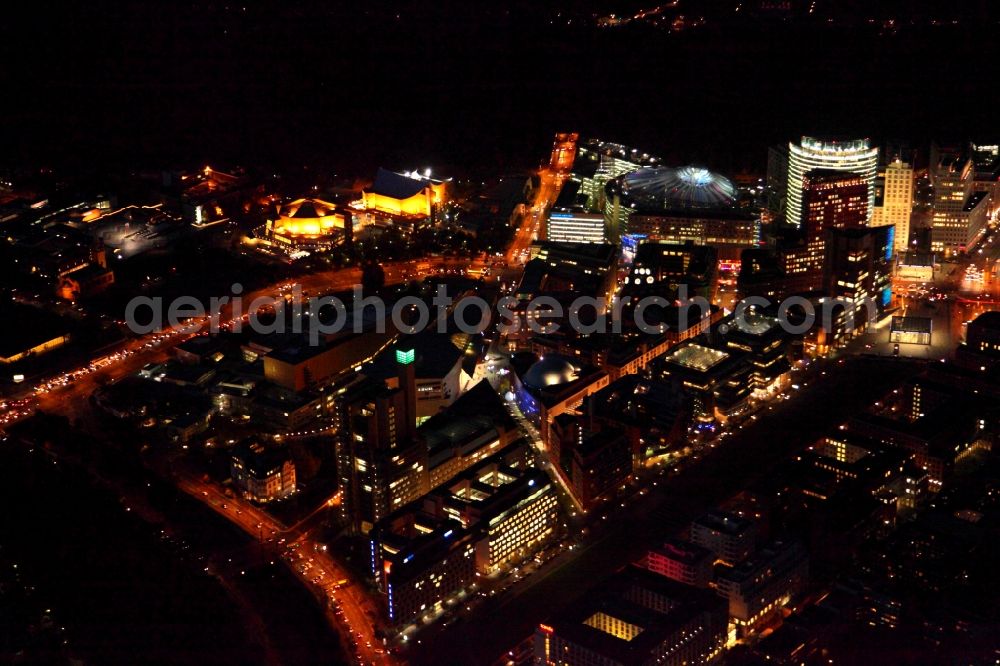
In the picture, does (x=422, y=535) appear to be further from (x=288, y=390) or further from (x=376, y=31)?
(x=376, y=31)

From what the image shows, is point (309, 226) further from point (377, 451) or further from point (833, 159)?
point (377, 451)

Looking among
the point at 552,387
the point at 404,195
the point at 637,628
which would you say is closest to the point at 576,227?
the point at 404,195

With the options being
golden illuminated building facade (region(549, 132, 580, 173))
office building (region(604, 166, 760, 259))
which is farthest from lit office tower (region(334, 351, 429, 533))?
golden illuminated building facade (region(549, 132, 580, 173))

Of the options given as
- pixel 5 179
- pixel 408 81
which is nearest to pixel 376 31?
pixel 408 81

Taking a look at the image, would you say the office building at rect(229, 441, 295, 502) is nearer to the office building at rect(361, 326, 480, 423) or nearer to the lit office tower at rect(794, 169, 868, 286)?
the office building at rect(361, 326, 480, 423)

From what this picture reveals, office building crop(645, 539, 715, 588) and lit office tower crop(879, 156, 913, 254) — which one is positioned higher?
lit office tower crop(879, 156, 913, 254)

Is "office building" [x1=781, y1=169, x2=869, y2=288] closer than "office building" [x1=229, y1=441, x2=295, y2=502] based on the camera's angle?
No
